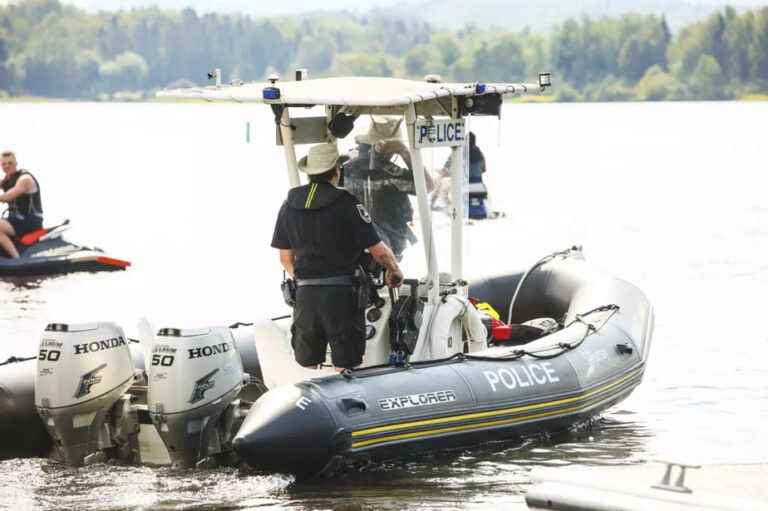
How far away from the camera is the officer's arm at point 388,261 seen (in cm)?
735

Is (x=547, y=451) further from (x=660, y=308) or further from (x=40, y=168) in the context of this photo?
(x=40, y=168)

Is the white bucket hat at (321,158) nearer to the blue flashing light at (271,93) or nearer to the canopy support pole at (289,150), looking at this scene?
the blue flashing light at (271,93)

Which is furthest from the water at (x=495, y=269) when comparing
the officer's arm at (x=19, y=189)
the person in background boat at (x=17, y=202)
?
the officer's arm at (x=19, y=189)

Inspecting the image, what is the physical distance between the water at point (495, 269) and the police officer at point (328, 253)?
2.24ft

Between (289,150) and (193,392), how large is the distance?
1.49 metres

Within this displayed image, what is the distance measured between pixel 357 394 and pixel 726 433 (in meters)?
2.99

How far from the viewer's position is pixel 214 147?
6003 cm

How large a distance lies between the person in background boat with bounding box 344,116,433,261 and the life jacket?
7866 millimetres

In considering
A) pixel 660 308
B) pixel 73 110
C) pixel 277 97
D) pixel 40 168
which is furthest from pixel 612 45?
pixel 277 97

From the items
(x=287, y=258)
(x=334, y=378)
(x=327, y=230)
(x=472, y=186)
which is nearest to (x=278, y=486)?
(x=334, y=378)

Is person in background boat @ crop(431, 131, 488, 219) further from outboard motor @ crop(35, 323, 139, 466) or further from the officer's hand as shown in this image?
outboard motor @ crop(35, 323, 139, 466)

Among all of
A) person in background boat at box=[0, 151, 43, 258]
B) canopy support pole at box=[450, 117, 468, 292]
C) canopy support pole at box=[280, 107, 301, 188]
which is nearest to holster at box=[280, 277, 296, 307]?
canopy support pole at box=[280, 107, 301, 188]

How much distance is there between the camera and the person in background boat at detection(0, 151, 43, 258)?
15172 mm

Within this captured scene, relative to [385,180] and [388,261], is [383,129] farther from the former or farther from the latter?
[388,261]
